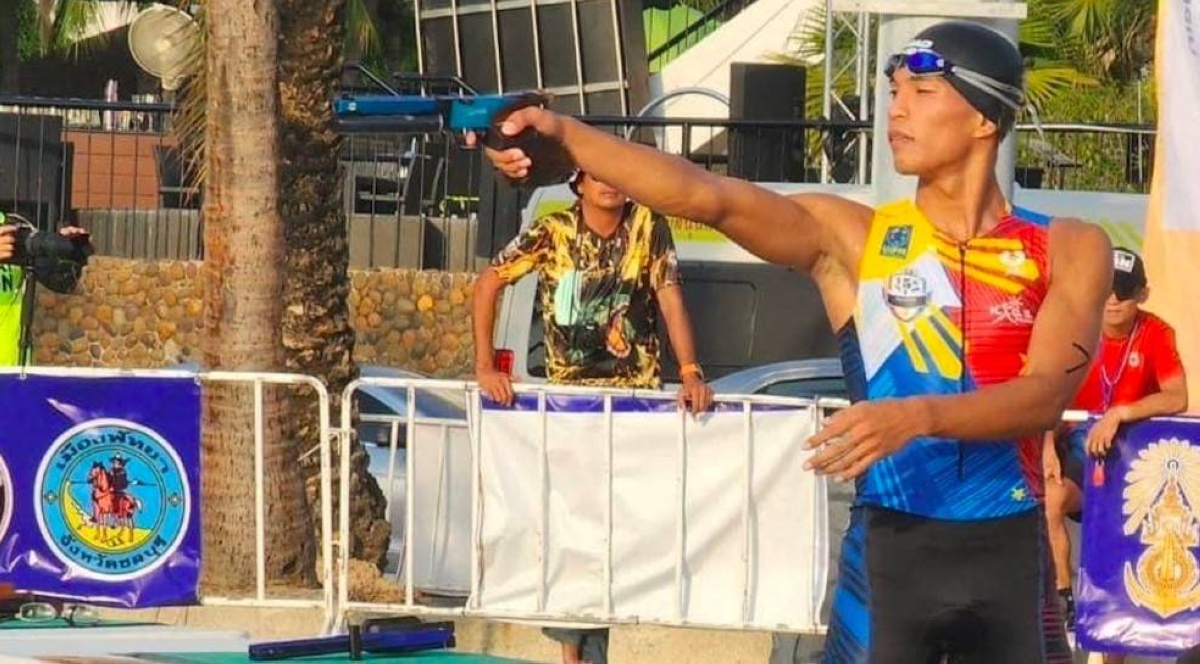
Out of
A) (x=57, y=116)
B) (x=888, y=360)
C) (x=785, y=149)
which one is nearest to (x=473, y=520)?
(x=888, y=360)

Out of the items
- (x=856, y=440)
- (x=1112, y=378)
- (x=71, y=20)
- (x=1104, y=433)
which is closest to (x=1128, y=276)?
(x=1112, y=378)

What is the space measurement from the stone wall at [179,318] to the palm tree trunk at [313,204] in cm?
785

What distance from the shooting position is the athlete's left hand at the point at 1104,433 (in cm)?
878

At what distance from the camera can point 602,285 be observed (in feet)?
29.1

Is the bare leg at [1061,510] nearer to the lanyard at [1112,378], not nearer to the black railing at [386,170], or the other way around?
the lanyard at [1112,378]

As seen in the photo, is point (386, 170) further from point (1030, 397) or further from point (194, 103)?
point (1030, 397)

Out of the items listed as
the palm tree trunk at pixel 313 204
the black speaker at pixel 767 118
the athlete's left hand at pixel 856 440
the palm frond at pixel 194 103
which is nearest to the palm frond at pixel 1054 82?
the black speaker at pixel 767 118

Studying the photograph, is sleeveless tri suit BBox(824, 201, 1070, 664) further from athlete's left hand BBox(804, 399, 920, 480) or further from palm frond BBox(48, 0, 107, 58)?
palm frond BBox(48, 0, 107, 58)

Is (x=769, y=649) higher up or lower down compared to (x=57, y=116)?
lower down

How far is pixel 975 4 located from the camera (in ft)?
28.1

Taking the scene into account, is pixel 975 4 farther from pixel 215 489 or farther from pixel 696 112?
pixel 696 112

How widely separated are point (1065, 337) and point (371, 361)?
15188 mm

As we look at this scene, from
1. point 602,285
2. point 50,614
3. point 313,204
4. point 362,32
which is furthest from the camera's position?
point 362,32

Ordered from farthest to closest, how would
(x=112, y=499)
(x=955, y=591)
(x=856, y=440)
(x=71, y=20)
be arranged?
(x=71, y=20)
(x=112, y=499)
(x=955, y=591)
(x=856, y=440)
